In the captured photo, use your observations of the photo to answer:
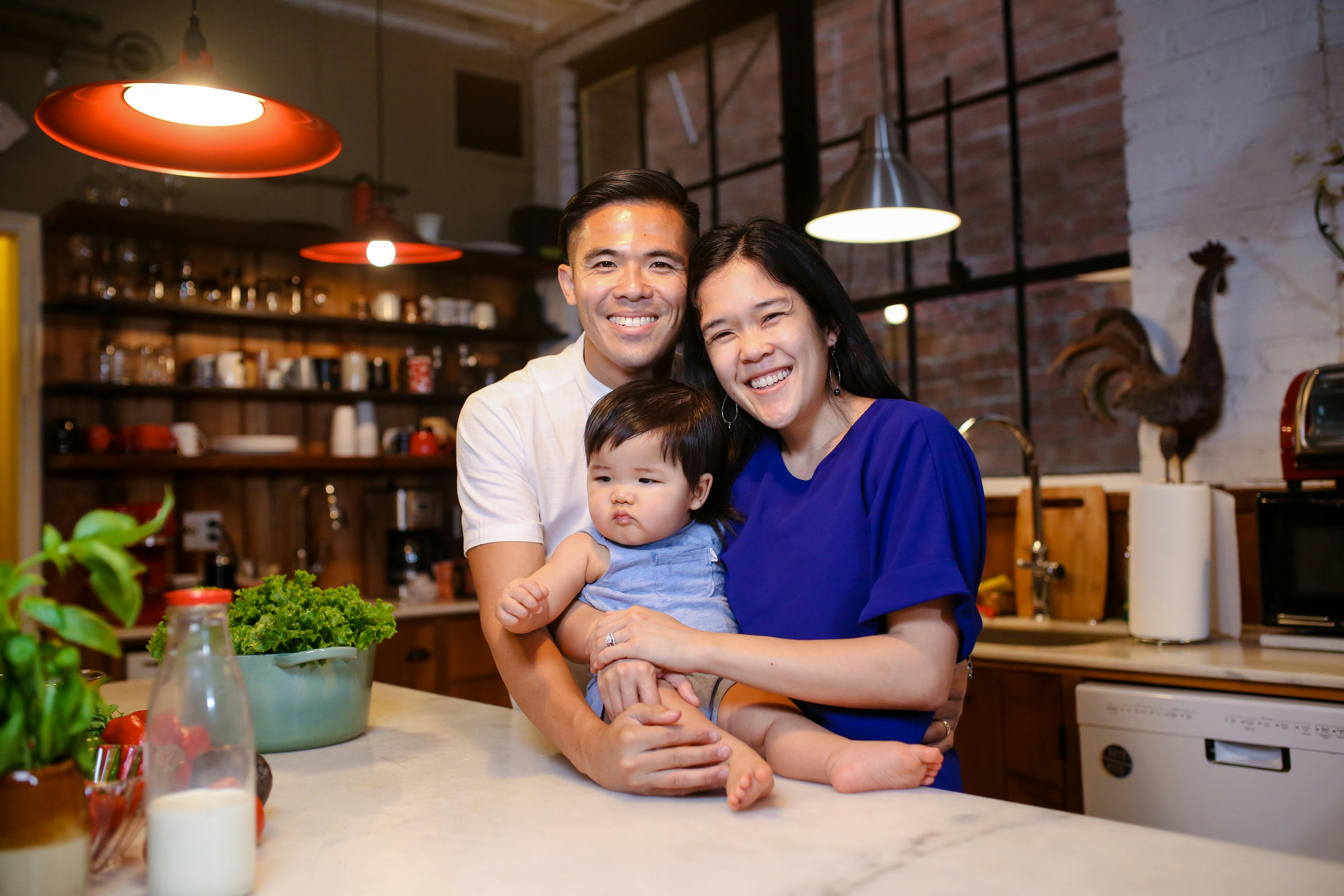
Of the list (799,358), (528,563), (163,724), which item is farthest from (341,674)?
(799,358)

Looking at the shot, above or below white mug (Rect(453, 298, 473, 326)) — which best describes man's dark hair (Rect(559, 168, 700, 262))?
below

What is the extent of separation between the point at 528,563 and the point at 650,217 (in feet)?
2.05

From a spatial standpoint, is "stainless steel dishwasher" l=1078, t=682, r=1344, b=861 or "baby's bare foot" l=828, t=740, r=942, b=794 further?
"stainless steel dishwasher" l=1078, t=682, r=1344, b=861

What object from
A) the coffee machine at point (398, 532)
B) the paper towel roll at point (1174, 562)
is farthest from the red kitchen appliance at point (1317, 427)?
the coffee machine at point (398, 532)

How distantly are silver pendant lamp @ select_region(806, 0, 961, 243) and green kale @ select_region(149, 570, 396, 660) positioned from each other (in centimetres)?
195

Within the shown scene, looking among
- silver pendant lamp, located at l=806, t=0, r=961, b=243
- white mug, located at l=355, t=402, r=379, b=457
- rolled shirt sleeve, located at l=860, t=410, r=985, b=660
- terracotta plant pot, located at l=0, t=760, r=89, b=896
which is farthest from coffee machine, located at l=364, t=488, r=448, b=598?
terracotta plant pot, located at l=0, t=760, r=89, b=896

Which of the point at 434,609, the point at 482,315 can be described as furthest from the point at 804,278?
the point at 482,315

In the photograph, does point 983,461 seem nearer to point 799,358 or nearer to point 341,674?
point 799,358

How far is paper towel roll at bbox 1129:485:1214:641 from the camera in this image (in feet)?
8.67

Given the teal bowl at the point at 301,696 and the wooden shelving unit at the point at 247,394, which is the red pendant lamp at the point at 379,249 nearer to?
the wooden shelving unit at the point at 247,394

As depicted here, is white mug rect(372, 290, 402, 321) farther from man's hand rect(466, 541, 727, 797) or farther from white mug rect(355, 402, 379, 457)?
Result: man's hand rect(466, 541, 727, 797)

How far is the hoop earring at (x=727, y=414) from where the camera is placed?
165cm

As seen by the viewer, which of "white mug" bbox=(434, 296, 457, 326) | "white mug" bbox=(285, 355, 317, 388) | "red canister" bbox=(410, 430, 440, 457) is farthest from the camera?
"white mug" bbox=(434, 296, 457, 326)

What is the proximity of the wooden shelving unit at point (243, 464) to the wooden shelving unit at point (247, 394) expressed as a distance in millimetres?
278
